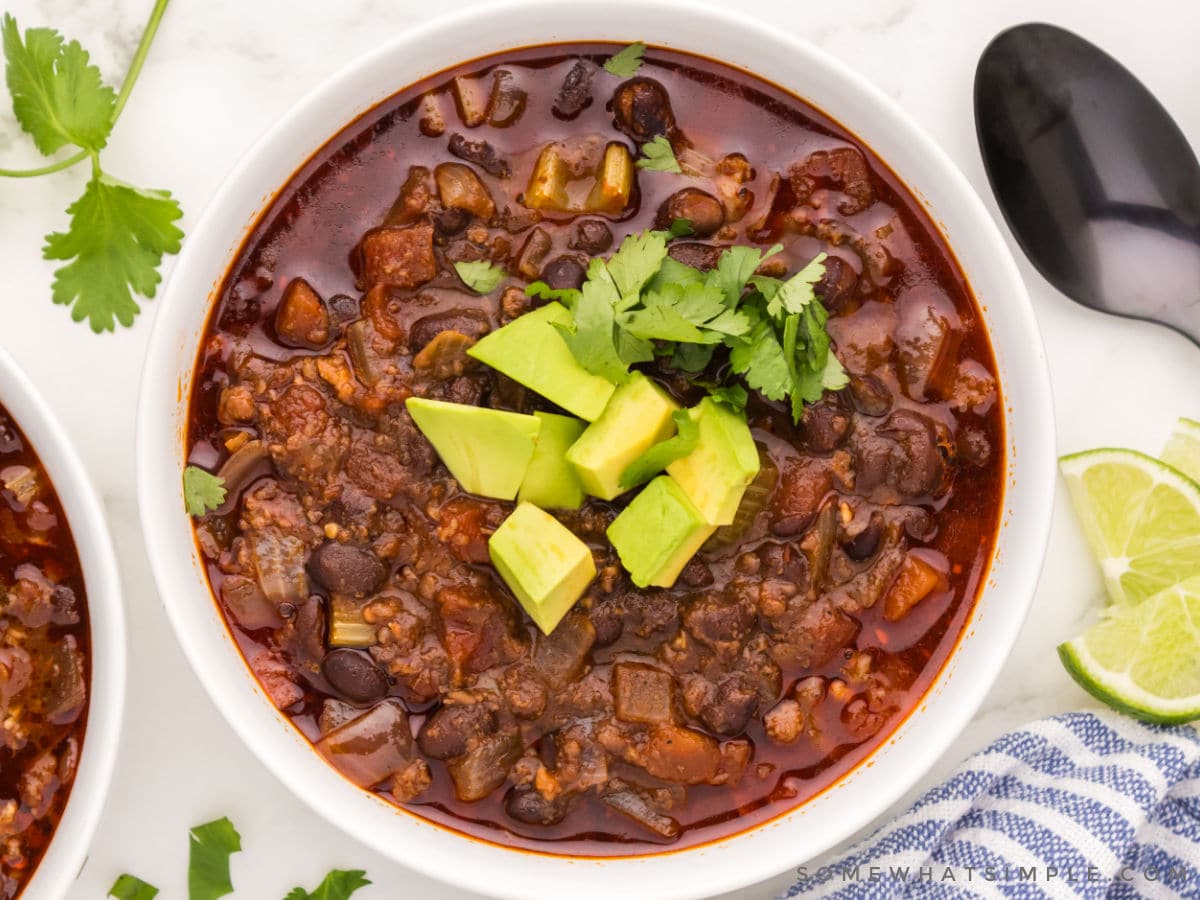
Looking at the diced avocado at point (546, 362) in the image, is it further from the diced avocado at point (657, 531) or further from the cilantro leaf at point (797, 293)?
the cilantro leaf at point (797, 293)

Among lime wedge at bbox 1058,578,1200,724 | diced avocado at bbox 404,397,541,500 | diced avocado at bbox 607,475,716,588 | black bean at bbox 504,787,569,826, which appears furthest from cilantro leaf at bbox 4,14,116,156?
lime wedge at bbox 1058,578,1200,724

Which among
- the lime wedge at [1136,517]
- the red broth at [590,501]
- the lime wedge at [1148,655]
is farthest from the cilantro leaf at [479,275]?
the lime wedge at [1148,655]

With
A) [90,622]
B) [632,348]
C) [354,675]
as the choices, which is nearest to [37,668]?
[90,622]

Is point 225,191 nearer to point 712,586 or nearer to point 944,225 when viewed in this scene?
point 712,586

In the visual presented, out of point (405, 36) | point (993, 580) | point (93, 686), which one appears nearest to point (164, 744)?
point (93, 686)

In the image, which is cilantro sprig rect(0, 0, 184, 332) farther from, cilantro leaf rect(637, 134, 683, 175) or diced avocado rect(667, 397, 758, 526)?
diced avocado rect(667, 397, 758, 526)

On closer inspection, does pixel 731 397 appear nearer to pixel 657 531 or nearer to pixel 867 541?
pixel 657 531
